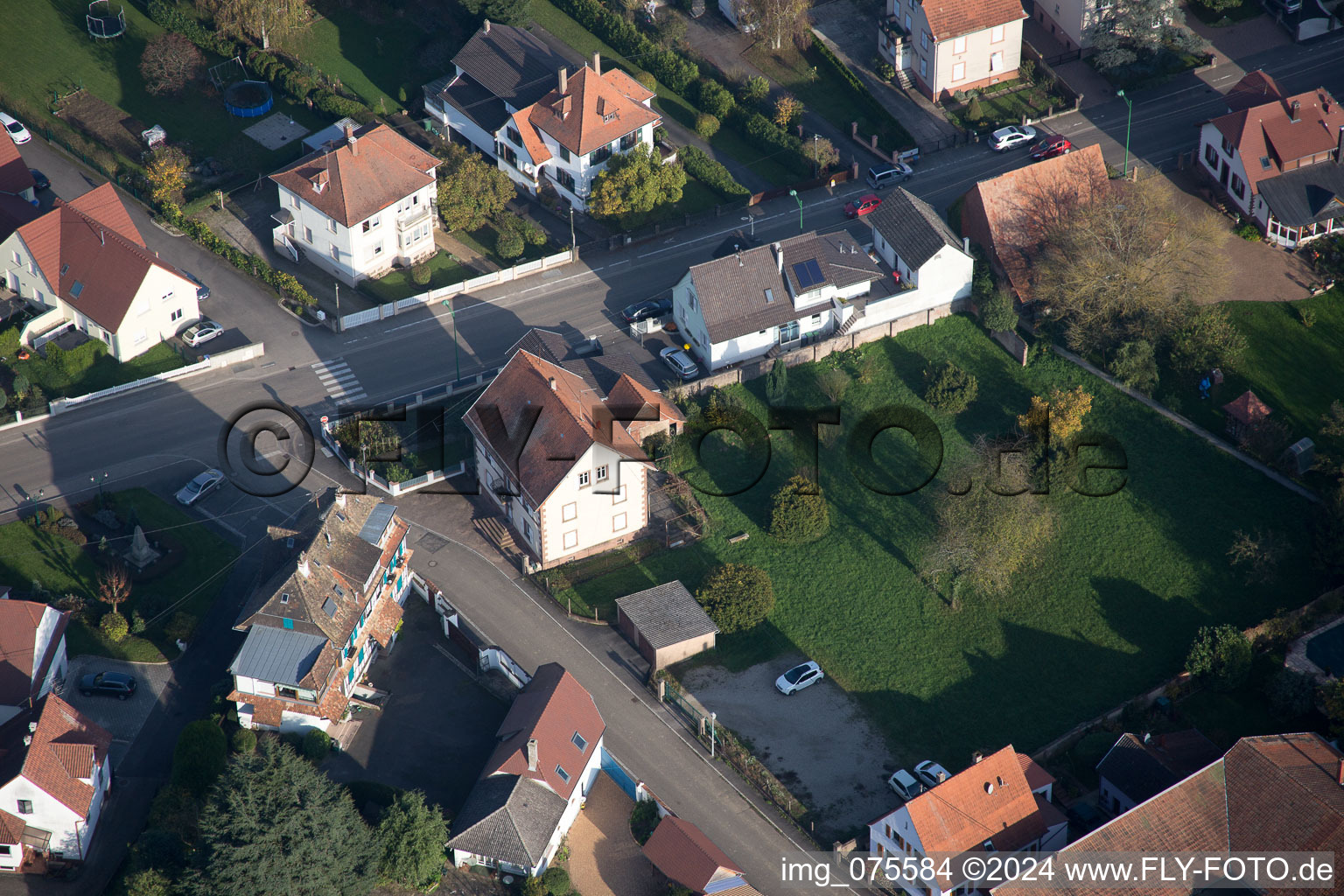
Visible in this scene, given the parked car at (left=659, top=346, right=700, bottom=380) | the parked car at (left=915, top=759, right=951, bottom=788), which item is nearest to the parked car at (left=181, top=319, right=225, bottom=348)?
the parked car at (left=659, top=346, right=700, bottom=380)

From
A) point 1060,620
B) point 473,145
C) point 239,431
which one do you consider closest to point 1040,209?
point 1060,620

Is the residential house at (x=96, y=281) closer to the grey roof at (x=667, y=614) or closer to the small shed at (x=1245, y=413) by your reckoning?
the grey roof at (x=667, y=614)

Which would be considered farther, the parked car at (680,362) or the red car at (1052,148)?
the red car at (1052,148)

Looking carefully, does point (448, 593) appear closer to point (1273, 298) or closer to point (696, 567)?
point (696, 567)

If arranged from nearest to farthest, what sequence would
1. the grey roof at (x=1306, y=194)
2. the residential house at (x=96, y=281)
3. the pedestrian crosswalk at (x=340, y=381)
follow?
1. the pedestrian crosswalk at (x=340, y=381)
2. the residential house at (x=96, y=281)
3. the grey roof at (x=1306, y=194)

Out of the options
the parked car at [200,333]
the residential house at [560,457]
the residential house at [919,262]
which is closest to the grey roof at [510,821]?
the residential house at [560,457]

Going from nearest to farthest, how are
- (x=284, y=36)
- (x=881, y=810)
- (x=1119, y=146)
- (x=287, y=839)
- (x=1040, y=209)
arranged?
(x=287, y=839)
(x=881, y=810)
(x=1040, y=209)
(x=1119, y=146)
(x=284, y=36)
